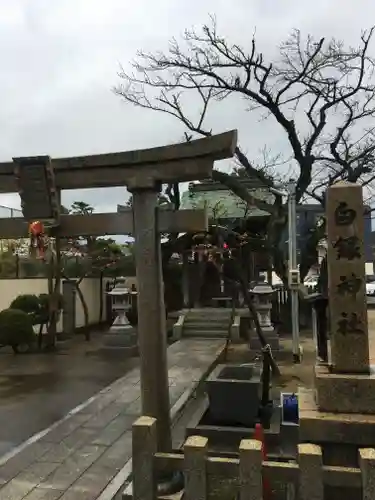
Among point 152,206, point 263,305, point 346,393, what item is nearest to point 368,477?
point 346,393

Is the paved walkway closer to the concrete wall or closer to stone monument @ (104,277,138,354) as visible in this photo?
stone monument @ (104,277,138,354)

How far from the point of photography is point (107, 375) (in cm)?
1177

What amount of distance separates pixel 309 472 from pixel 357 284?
1786 millimetres

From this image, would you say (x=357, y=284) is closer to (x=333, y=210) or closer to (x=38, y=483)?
(x=333, y=210)

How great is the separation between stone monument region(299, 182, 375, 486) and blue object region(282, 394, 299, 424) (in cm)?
236

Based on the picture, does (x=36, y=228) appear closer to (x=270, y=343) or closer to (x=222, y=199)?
(x=270, y=343)

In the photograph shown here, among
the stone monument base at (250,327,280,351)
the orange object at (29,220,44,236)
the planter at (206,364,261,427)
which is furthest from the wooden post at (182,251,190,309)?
the orange object at (29,220,44,236)

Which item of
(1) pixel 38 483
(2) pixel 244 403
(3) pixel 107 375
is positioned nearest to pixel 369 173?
(3) pixel 107 375

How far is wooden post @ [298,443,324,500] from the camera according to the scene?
10.7 feet

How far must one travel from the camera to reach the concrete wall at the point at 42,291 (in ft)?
56.8

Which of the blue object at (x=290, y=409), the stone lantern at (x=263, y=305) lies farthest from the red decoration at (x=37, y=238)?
the stone lantern at (x=263, y=305)

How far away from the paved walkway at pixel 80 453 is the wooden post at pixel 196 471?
1.89 m

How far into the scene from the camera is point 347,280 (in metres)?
4.32

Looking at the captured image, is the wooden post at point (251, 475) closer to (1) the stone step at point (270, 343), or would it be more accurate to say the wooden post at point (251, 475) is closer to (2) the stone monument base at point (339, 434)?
(2) the stone monument base at point (339, 434)
